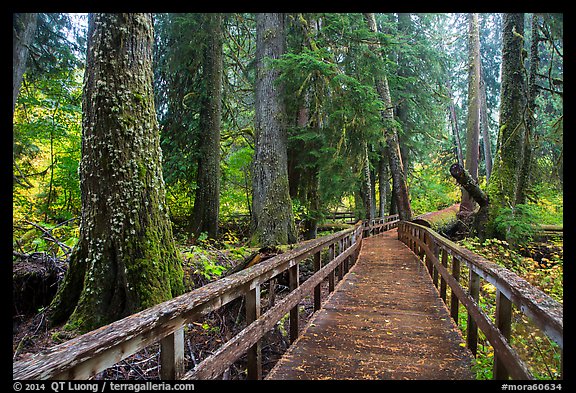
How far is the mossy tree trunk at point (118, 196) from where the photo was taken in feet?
12.5

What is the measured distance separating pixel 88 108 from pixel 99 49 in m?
0.72

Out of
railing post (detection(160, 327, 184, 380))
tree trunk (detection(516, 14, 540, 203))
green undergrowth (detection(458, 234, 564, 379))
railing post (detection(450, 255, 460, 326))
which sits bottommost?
green undergrowth (detection(458, 234, 564, 379))

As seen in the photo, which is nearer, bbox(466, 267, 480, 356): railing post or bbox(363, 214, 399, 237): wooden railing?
bbox(466, 267, 480, 356): railing post

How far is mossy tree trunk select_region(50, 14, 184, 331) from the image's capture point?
12.5 feet

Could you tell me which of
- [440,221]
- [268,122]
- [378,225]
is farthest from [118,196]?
[378,225]

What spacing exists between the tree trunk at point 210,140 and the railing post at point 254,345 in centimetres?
700

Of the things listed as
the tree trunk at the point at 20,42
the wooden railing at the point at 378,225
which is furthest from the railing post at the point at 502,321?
the wooden railing at the point at 378,225

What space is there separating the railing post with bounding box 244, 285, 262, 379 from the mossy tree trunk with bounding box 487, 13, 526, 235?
1003cm

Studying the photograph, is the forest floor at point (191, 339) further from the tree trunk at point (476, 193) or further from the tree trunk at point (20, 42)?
the tree trunk at point (476, 193)

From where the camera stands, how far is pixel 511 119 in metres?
10.4

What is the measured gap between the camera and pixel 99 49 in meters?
4.15

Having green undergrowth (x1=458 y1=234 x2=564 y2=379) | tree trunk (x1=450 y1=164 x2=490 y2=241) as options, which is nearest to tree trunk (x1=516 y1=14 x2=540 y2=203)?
tree trunk (x1=450 y1=164 x2=490 y2=241)

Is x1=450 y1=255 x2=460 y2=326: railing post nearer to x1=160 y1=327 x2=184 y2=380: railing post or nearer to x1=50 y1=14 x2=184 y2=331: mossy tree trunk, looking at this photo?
x1=50 y1=14 x2=184 y2=331: mossy tree trunk

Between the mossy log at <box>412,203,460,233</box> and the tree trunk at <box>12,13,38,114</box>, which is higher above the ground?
the tree trunk at <box>12,13,38,114</box>
